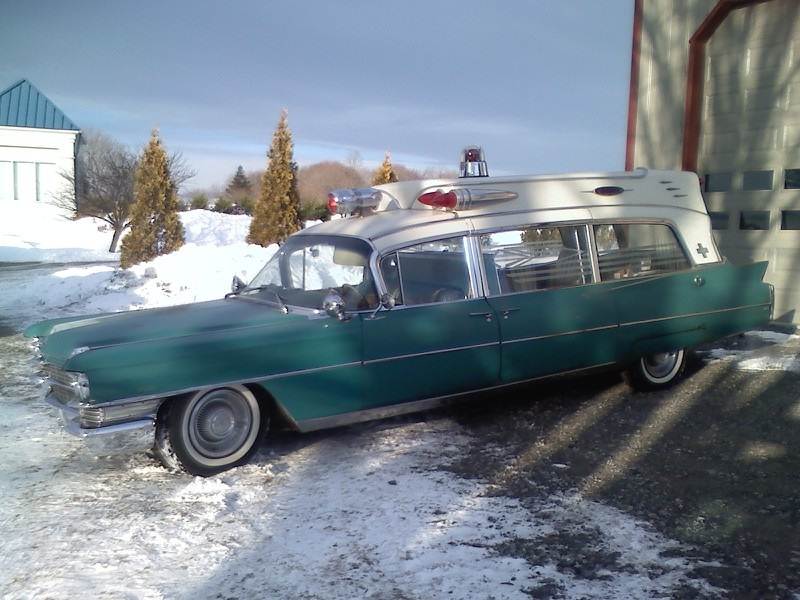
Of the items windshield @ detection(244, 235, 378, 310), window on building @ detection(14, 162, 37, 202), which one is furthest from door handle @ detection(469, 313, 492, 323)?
window on building @ detection(14, 162, 37, 202)

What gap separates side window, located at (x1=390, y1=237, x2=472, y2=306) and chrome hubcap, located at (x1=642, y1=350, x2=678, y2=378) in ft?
6.46

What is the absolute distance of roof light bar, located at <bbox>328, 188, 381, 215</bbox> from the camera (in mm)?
5559

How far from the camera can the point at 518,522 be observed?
3727mm

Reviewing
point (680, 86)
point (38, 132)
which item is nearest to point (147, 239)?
point (680, 86)

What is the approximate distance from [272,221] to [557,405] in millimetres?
11327

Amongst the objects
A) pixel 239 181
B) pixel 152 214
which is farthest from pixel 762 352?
pixel 239 181

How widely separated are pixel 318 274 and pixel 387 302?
79cm

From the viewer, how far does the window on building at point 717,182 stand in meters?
8.74

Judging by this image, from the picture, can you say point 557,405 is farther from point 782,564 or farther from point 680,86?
point 680,86

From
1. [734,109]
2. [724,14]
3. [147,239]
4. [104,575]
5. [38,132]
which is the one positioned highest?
[38,132]

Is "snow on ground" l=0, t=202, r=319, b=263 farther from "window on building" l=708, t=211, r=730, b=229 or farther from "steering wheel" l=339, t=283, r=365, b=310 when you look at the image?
"steering wheel" l=339, t=283, r=365, b=310

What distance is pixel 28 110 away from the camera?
107ft

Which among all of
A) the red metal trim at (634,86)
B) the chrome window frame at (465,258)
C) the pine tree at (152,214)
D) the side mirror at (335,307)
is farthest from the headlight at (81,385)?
the pine tree at (152,214)

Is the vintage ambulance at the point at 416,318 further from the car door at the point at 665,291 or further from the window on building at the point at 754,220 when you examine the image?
the window on building at the point at 754,220
